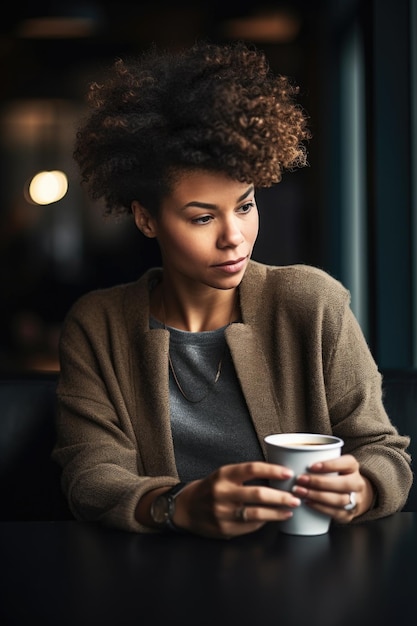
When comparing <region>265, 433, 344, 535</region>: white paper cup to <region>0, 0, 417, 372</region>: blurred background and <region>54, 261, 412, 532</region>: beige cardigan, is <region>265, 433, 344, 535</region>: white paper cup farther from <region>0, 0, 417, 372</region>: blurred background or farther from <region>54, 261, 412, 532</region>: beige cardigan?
<region>0, 0, 417, 372</region>: blurred background

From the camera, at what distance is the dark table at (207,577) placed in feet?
3.37

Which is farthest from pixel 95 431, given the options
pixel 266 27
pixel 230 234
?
pixel 266 27

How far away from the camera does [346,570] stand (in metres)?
1.16

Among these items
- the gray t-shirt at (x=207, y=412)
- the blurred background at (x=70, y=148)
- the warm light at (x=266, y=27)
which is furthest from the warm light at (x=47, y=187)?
the gray t-shirt at (x=207, y=412)

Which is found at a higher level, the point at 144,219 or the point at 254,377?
the point at 144,219

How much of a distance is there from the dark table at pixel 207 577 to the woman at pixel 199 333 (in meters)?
0.06

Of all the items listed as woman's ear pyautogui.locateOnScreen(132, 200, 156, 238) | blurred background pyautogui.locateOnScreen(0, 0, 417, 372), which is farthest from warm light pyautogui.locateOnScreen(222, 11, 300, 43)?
woman's ear pyautogui.locateOnScreen(132, 200, 156, 238)

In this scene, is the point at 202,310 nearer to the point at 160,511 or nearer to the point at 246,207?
the point at 246,207

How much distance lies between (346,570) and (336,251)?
3.72 meters

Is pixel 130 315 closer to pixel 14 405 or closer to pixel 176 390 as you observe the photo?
pixel 176 390

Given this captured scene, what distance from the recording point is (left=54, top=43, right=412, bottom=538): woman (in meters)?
1.47

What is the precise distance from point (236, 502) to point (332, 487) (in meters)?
0.13

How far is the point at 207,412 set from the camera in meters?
1.74

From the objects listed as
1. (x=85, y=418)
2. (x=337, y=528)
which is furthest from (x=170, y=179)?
(x=337, y=528)
